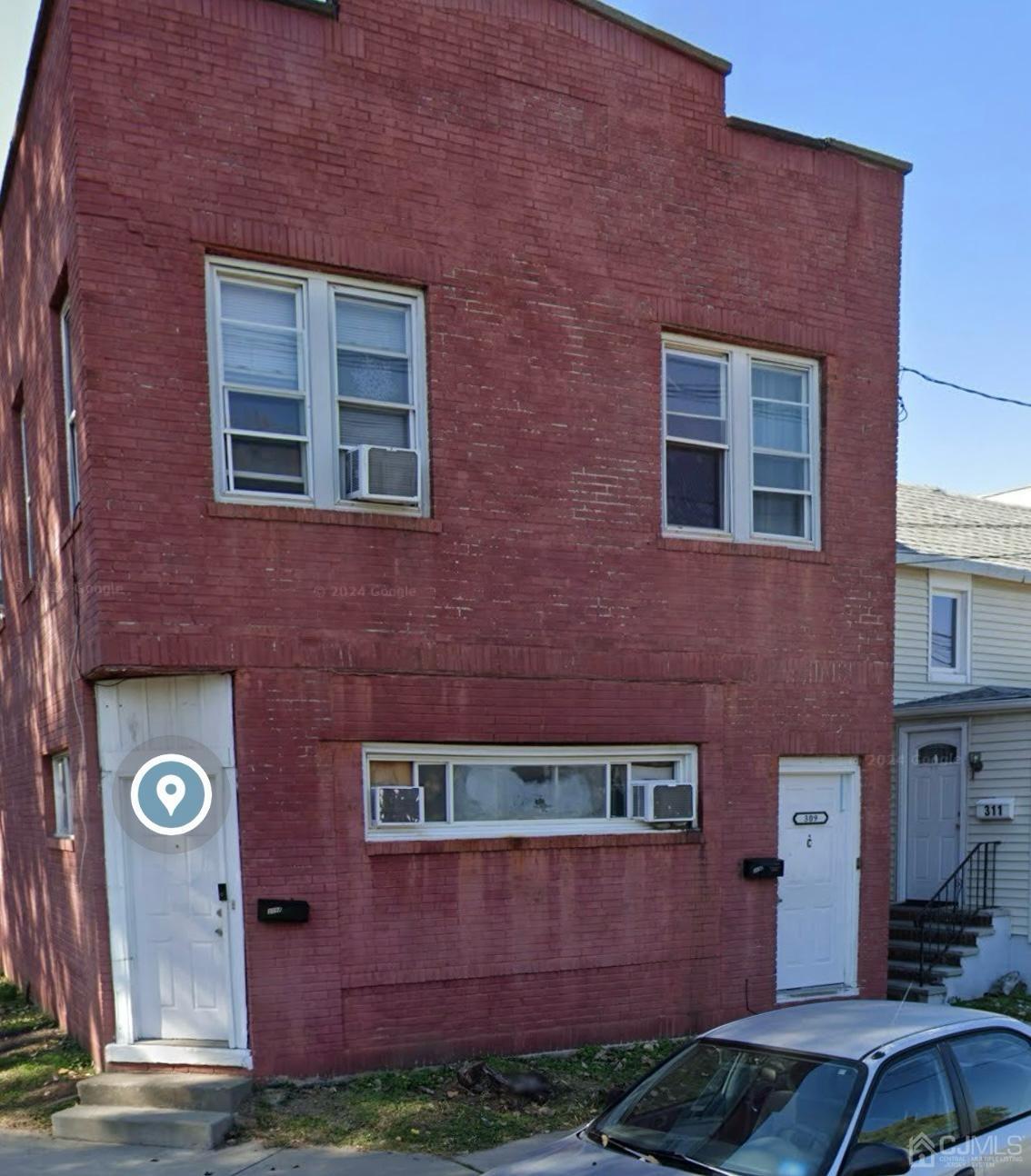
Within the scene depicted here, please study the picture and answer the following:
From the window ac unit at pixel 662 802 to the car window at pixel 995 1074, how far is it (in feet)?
13.3

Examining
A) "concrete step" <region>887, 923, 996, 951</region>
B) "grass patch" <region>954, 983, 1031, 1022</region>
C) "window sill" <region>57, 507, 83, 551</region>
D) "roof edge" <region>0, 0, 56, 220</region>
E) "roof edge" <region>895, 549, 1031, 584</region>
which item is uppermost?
"roof edge" <region>0, 0, 56, 220</region>

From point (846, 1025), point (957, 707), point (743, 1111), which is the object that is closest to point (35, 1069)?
point (743, 1111)

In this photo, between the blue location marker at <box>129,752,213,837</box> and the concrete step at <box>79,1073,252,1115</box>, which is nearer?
the concrete step at <box>79,1073,252,1115</box>

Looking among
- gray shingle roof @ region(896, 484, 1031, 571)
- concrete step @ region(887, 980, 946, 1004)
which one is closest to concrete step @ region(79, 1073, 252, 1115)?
concrete step @ region(887, 980, 946, 1004)

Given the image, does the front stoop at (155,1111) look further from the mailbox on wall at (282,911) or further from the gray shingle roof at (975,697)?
the gray shingle roof at (975,697)

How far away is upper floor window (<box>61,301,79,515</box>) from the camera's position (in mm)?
7898

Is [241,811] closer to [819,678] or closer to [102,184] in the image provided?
[102,184]

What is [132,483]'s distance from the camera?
7320mm

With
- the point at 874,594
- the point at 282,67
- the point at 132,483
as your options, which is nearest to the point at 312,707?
the point at 132,483

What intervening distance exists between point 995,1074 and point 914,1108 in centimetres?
63

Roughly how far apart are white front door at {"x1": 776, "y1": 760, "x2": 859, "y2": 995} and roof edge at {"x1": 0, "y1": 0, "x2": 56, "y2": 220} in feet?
27.8

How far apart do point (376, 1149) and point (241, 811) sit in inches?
93.9

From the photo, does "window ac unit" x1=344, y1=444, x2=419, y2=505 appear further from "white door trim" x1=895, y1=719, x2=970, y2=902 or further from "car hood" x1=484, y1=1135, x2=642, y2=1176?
"white door trim" x1=895, y1=719, x2=970, y2=902

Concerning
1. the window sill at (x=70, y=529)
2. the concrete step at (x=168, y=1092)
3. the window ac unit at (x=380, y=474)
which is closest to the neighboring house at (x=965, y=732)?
the concrete step at (x=168, y=1092)
